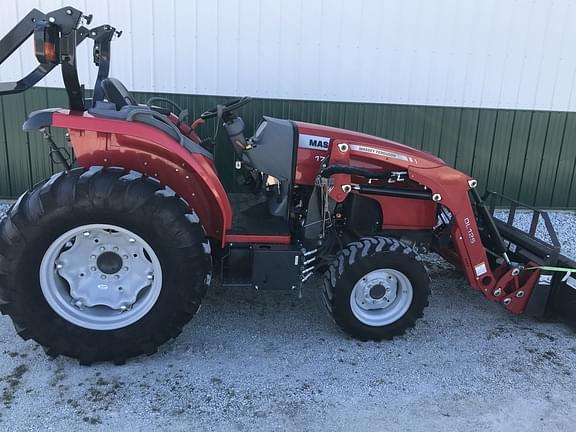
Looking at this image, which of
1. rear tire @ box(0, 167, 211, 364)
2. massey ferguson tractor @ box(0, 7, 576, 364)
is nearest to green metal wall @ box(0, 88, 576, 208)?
massey ferguson tractor @ box(0, 7, 576, 364)

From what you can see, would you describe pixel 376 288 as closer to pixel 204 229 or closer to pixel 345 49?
pixel 204 229

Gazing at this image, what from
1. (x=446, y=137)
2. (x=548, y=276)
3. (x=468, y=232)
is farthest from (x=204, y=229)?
(x=446, y=137)

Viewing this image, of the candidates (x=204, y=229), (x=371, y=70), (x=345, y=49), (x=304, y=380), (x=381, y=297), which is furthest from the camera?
(x=371, y=70)

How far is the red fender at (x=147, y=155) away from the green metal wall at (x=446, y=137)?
2170mm

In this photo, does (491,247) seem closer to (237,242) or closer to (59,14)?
(237,242)

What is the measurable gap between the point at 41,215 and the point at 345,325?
191 centimetres

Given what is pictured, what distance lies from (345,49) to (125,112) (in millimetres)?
3239

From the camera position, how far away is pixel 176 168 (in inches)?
125

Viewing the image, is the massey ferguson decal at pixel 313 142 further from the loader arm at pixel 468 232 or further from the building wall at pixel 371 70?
the building wall at pixel 371 70

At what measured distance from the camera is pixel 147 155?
3129 millimetres

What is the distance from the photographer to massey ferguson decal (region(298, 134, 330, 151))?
3.58 metres

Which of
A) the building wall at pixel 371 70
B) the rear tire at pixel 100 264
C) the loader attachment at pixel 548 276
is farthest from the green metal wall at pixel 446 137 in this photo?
the rear tire at pixel 100 264

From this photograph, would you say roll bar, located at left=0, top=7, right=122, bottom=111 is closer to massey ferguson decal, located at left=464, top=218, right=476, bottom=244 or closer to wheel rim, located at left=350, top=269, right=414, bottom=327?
wheel rim, located at left=350, top=269, right=414, bottom=327

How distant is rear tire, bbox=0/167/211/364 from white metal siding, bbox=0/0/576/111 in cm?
294
